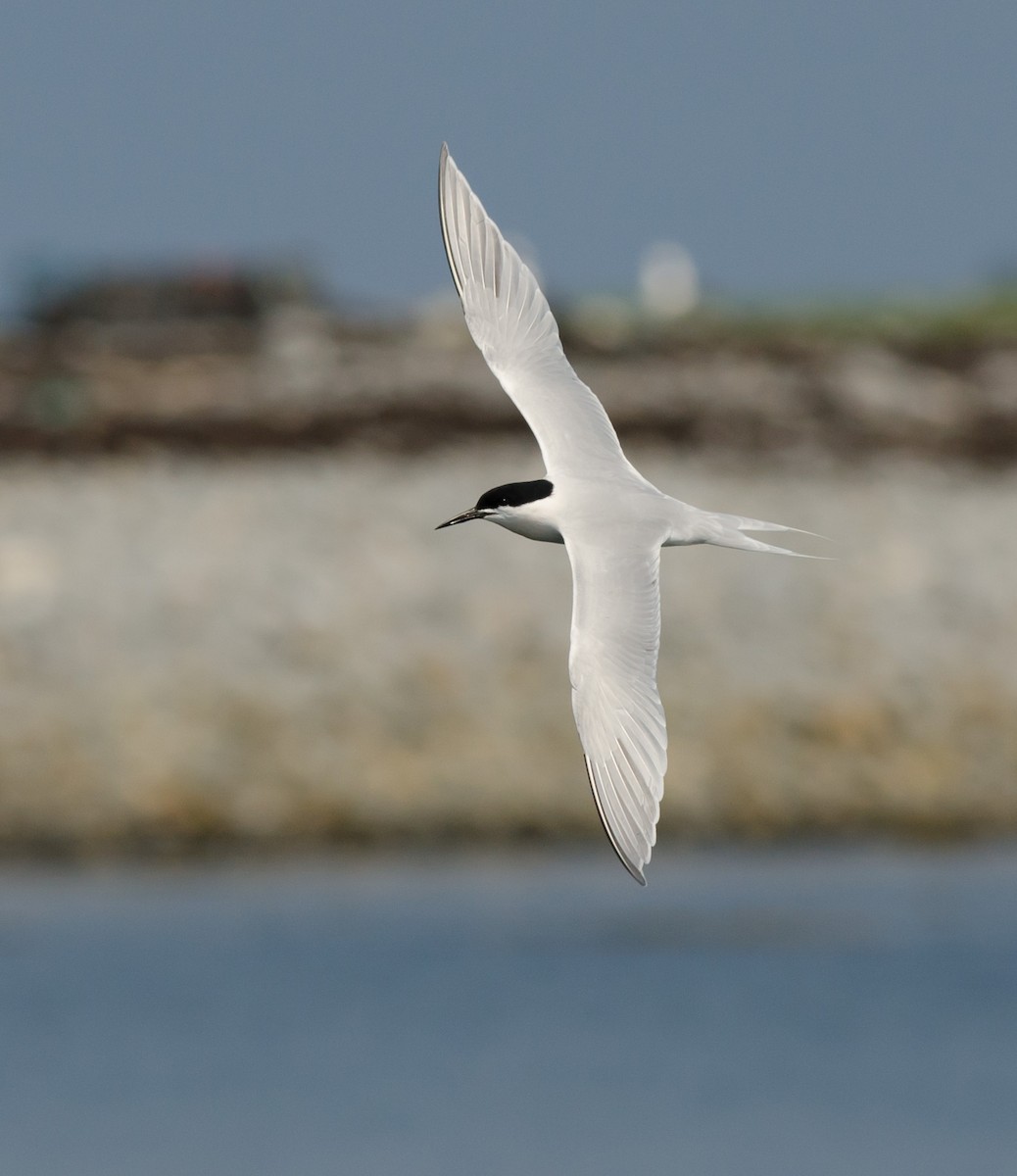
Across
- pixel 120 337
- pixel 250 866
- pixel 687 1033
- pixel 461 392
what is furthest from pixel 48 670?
pixel 120 337

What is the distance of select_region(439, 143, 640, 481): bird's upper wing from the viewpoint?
3865 millimetres

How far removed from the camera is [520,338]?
167 inches

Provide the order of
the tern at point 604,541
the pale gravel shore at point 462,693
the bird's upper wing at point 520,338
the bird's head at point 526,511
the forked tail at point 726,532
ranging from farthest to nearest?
1. the pale gravel shore at point 462,693
2. the bird's upper wing at point 520,338
3. the bird's head at point 526,511
4. the forked tail at point 726,532
5. the tern at point 604,541

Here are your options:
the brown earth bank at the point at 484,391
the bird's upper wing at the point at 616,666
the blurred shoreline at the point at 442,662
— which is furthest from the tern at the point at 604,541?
the brown earth bank at the point at 484,391

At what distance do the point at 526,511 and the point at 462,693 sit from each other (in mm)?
13866

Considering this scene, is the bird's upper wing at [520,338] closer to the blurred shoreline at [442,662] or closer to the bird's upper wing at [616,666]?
the bird's upper wing at [616,666]

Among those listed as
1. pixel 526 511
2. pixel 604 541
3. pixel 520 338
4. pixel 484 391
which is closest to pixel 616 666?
pixel 604 541

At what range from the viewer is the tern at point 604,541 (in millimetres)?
3354

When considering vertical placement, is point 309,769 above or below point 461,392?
below

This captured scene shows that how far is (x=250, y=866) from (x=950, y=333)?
14207 millimetres

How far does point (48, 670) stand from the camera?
18266mm

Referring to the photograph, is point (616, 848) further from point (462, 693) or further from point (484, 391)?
point (484, 391)

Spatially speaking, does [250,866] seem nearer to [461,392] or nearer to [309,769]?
[309,769]

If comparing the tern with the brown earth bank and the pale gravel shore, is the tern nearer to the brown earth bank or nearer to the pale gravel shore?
the pale gravel shore
